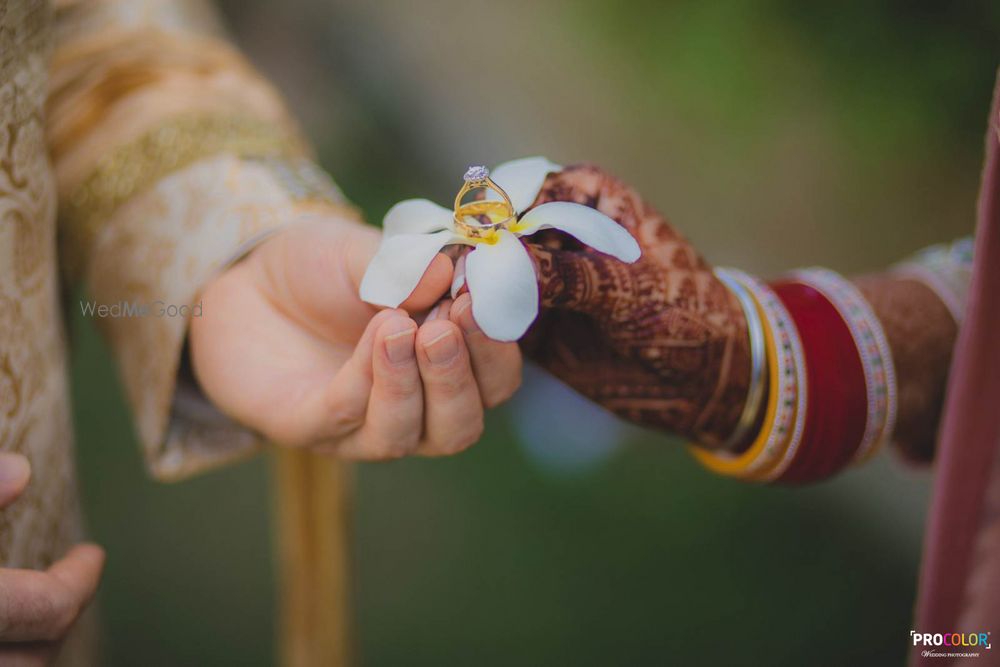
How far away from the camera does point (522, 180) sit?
54cm

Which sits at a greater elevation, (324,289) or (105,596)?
(324,289)

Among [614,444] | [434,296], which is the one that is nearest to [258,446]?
[434,296]

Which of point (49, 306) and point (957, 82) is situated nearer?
point (49, 306)

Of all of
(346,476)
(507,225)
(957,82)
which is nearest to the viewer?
(507,225)

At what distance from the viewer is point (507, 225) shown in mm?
497

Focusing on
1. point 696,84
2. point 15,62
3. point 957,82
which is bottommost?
point 15,62

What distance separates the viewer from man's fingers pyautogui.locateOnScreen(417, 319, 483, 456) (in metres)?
0.46

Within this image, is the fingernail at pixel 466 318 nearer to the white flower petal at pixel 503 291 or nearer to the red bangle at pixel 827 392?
the white flower petal at pixel 503 291

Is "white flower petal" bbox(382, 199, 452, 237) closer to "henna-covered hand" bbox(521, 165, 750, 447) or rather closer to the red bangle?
"henna-covered hand" bbox(521, 165, 750, 447)

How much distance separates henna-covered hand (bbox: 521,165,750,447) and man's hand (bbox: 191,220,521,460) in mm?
77

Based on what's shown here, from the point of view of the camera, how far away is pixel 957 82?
1.23 m

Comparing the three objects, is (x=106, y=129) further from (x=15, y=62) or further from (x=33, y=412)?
(x=33, y=412)

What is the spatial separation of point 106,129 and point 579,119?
1.39 m

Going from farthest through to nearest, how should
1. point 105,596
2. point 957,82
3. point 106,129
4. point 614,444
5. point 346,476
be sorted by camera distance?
point 614,444, point 105,596, point 957,82, point 346,476, point 106,129
